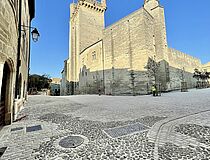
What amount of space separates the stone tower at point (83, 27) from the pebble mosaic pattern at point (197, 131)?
92.2 ft

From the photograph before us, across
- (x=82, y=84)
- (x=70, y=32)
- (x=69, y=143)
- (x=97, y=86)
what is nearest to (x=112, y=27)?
(x=97, y=86)

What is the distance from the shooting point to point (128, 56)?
1816 centimetres

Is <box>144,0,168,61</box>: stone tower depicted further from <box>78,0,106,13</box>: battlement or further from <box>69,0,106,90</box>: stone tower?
<box>78,0,106,13</box>: battlement

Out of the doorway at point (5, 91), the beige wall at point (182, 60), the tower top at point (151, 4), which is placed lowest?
the doorway at point (5, 91)

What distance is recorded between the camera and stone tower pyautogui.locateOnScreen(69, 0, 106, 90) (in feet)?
95.0

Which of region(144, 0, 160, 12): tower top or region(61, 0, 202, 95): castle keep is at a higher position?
region(144, 0, 160, 12): tower top

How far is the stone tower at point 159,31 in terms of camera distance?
18078mm

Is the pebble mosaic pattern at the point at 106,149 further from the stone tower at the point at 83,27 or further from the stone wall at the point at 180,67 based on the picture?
the stone tower at the point at 83,27

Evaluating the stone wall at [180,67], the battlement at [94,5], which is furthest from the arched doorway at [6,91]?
the battlement at [94,5]

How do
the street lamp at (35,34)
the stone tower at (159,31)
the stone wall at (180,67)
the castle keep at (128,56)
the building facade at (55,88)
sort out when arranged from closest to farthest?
the street lamp at (35,34), the castle keep at (128,56), the stone tower at (159,31), the stone wall at (180,67), the building facade at (55,88)

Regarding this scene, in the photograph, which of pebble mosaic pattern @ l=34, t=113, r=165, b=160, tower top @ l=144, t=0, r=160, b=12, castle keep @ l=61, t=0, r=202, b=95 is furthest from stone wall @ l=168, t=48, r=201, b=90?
pebble mosaic pattern @ l=34, t=113, r=165, b=160

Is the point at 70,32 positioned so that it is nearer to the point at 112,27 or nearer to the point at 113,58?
the point at 112,27

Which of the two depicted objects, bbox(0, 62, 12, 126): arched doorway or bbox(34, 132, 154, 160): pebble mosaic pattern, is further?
bbox(0, 62, 12, 126): arched doorway

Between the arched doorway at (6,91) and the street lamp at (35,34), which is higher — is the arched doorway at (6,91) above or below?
below
